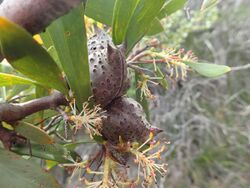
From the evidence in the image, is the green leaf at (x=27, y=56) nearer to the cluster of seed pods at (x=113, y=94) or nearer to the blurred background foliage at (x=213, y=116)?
the cluster of seed pods at (x=113, y=94)

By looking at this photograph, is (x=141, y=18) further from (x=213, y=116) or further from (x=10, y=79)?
(x=213, y=116)

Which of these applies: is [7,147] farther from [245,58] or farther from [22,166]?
[245,58]

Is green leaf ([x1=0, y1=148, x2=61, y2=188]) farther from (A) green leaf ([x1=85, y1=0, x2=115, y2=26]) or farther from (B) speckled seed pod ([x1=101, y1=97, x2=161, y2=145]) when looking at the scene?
(A) green leaf ([x1=85, y1=0, x2=115, y2=26])

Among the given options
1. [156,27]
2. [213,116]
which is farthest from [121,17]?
[213,116]

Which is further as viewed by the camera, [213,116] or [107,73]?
[213,116]

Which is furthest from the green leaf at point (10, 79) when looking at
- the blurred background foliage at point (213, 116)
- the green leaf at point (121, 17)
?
the blurred background foliage at point (213, 116)

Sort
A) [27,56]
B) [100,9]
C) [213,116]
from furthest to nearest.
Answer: [213,116] → [100,9] → [27,56]

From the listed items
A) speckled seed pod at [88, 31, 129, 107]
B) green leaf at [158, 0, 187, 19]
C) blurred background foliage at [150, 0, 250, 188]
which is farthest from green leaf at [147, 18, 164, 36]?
blurred background foliage at [150, 0, 250, 188]
